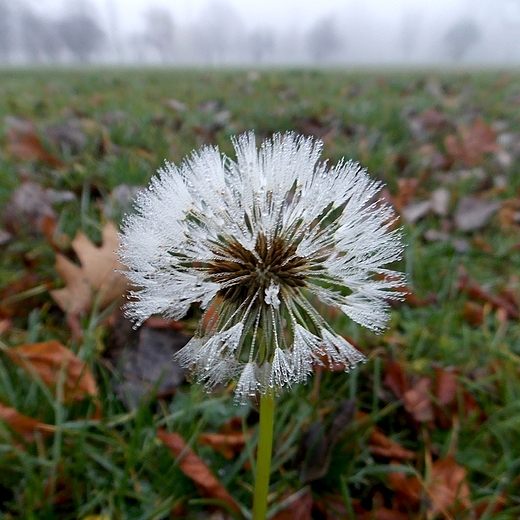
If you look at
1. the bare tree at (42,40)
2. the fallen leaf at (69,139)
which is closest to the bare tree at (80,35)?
the bare tree at (42,40)

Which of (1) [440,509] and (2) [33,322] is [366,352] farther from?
(2) [33,322]

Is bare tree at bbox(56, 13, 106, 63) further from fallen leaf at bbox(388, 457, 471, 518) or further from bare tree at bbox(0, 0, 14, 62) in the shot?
fallen leaf at bbox(388, 457, 471, 518)

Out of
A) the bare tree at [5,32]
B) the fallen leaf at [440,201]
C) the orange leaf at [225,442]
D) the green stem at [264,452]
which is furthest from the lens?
the bare tree at [5,32]

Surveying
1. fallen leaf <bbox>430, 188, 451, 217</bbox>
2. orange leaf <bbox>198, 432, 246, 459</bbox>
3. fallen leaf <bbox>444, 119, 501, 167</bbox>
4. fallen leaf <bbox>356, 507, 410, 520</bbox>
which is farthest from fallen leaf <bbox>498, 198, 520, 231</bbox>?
orange leaf <bbox>198, 432, 246, 459</bbox>

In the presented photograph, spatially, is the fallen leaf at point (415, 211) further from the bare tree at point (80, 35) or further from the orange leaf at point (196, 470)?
the bare tree at point (80, 35)

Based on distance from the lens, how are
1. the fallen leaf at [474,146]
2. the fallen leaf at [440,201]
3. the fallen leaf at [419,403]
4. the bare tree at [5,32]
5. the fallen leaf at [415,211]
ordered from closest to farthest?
the fallen leaf at [419,403]
the fallen leaf at [415,211]
the fallen leaf at [440,201]
the fallen leaf at [474,146]
the bare tree at [5,32]

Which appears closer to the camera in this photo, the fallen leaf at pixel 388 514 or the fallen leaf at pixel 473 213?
the fallen leaf at pixel 388 514
